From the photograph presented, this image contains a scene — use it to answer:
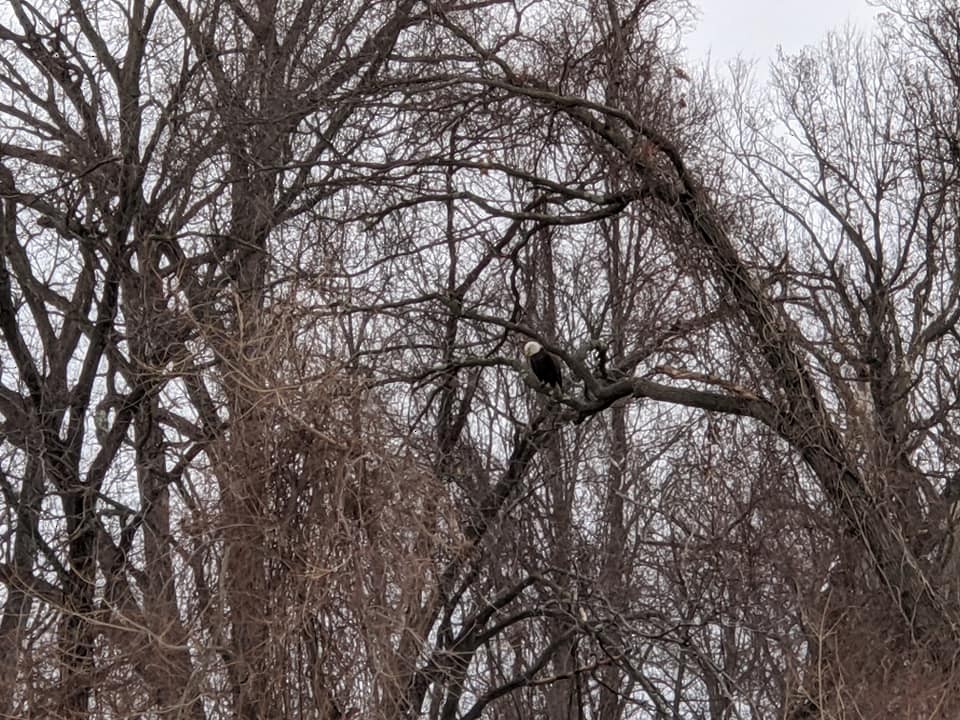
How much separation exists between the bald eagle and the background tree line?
0.57 ft

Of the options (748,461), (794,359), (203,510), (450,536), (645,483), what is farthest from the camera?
(645,483)

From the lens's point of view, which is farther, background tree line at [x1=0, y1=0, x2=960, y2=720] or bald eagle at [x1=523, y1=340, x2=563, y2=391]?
bald eagle at [x1=523, y1=340, x2=563, y2=391]

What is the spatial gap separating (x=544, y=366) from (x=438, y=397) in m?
2.23

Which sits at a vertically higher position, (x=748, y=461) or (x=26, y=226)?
(x=26, y=226)

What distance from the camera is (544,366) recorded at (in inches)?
346

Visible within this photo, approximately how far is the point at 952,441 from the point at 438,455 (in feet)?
18.4

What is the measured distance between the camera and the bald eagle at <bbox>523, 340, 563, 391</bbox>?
8.66 meters

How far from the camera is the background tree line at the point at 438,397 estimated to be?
560 centimetres

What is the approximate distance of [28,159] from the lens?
34.6 feet

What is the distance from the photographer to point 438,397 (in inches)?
427

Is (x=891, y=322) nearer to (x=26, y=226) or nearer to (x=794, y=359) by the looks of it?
(x=794, y=359)

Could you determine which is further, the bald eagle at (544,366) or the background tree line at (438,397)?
the bald eagle at (544,366)

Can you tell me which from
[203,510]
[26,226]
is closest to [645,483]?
[26,226]

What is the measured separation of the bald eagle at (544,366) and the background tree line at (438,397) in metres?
0.17
